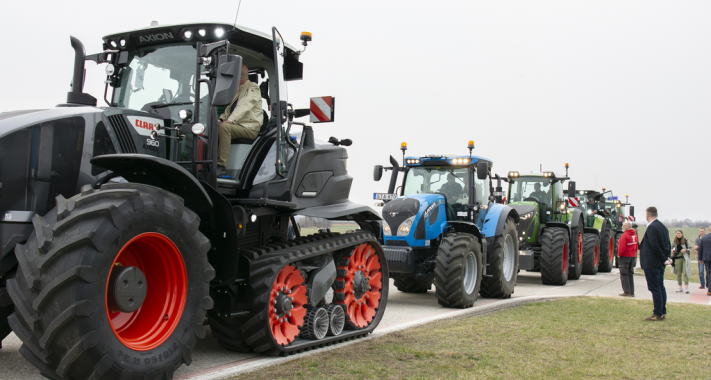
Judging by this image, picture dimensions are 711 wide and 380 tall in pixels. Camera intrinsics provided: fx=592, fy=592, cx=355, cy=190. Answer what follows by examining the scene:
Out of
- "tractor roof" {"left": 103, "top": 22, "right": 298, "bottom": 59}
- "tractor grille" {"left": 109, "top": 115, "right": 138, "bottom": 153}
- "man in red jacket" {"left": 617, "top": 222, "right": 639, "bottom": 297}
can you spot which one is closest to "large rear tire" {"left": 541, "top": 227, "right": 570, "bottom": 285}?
"man in red jacket" {"left": 617, "top": 222, "right": 639, "bottom": 297}

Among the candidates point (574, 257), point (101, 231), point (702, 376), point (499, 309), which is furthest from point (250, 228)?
point (574, 257)

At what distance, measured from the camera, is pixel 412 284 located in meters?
11.9

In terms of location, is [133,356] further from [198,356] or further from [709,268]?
[709,268]

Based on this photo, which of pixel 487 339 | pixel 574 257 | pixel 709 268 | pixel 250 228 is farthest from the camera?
pixel 574 257

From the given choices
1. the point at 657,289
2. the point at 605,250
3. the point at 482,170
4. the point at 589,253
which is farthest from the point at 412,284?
the point at 605,250

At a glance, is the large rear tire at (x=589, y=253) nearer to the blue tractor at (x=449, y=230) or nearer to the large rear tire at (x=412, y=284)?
the blue tractor at (x=449, y=230)

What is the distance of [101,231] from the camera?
3.79 meters

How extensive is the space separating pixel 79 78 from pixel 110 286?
2.36 metres

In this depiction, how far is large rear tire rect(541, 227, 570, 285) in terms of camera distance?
14.6 metres

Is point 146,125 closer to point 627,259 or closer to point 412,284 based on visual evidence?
point 412,284

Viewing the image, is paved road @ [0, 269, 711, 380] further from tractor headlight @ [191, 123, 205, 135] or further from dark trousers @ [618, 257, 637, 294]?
tractor headlight @ [191, 123, 205, 135]

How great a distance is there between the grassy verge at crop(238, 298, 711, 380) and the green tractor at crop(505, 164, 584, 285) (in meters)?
5.48

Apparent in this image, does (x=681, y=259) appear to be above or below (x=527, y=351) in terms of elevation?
above

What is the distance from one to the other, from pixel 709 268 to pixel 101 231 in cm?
1510
